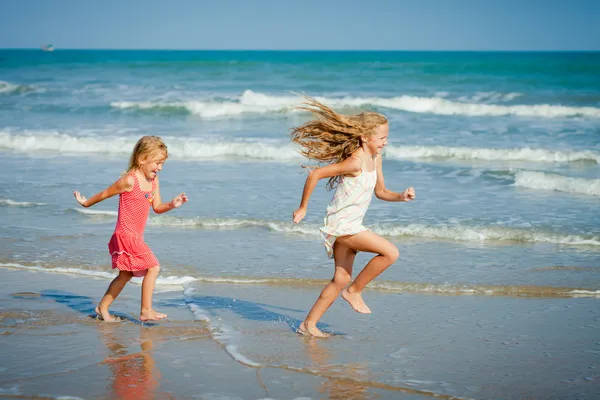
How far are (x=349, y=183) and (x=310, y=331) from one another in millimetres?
1046

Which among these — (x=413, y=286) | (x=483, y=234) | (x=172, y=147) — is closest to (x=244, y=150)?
(x=172, y=147)

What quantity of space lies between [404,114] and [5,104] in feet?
47.4

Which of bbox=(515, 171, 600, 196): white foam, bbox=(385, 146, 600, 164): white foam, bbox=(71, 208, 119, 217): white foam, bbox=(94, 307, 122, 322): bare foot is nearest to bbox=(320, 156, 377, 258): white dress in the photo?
bbox=(94, 307, 122, 322): bare foot

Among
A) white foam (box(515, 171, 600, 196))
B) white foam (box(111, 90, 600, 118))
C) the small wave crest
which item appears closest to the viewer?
white foam (box(515, 171, 600, 196))

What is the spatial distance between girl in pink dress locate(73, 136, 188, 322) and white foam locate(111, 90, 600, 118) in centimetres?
1925

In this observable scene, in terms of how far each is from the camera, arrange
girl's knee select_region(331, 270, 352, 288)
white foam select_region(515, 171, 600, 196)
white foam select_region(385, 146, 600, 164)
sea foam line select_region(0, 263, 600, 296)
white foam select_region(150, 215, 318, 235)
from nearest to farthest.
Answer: girl's knee select_region(331, 270, 352, 288) < sea foam line select_region(0, 263, 600, 296) < white foam select_region(150, 215, 318, 235) < white foam select_region(515, 171, 600, 196) < white foam select_region(385, 146, 600, 164)

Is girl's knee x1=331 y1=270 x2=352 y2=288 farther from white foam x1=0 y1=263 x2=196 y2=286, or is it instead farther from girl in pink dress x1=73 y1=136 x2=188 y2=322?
white foam x1=0 y1=263 x2=196 y2=286

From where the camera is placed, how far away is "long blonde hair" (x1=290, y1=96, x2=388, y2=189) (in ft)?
15.9

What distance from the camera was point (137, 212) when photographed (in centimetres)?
522

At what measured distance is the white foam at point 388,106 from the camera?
2447 cm

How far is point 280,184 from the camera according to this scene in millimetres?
11719

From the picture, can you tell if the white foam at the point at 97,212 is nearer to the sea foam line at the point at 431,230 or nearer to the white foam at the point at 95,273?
the sea foam line at the point at 431,230

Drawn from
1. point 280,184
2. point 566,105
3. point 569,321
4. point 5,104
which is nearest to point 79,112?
point 5,104

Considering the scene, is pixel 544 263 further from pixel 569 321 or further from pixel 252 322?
pixel 252 322
